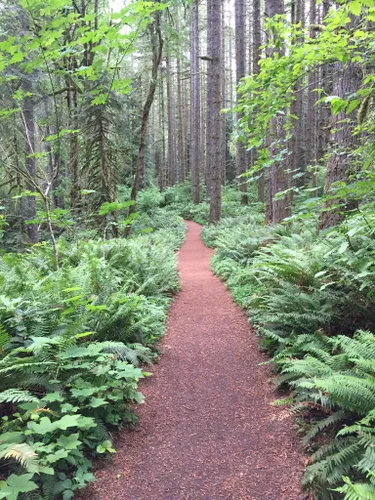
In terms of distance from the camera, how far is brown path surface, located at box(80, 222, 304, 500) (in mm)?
2633

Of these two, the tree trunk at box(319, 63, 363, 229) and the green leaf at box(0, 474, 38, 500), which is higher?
the tree trunk at box(319, 63, 363, 229)

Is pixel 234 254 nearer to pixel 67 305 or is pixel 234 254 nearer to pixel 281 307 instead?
pixel 281 307

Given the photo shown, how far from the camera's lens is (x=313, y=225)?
325 inches

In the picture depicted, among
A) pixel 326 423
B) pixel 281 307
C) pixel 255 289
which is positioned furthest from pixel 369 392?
pixel 255 289

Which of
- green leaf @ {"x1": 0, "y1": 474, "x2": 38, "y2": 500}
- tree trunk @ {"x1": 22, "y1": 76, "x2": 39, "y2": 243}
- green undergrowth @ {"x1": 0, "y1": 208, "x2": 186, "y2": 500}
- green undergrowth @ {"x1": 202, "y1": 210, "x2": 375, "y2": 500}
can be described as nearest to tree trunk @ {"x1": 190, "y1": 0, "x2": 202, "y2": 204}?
tree trunk @ {"x1": 22, "y1": 76, "x2": 39, "y2": 243}

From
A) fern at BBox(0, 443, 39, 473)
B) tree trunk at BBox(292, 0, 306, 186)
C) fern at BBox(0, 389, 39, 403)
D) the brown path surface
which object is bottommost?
the brown path surface

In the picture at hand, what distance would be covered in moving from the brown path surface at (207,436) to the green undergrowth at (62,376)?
253mm

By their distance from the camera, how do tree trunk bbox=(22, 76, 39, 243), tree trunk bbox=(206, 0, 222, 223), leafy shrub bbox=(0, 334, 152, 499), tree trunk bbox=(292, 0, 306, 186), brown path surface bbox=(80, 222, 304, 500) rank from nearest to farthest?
leafy shrub bbox=(0, 334, 152, 499)
brown path surface bbox=(80, 222, 304, 500)
tree trunk bbox=(22, 76, 39, 243)
tree trunk bbox=(206, 0, 222, 223)
tree trunk bbox=(292, 0, 306, 186)

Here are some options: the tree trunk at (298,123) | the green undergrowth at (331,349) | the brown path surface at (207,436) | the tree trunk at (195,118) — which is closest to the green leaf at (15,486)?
the brown path surface at (207,436)

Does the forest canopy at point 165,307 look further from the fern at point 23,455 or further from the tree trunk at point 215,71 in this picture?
the tree trunk at point 215,71

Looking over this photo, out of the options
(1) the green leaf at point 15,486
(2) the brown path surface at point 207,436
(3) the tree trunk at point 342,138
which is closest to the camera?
(1) the green leaf at point 15,486

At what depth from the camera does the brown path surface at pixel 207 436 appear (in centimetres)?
263

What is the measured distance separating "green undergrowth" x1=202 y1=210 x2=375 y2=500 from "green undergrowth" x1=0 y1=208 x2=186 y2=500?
1601 mm

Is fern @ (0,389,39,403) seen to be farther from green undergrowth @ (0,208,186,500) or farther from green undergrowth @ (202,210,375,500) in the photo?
green undergrowth @ (202,210,375,500)
